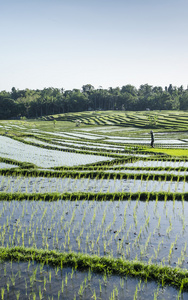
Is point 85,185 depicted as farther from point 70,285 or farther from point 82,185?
point 70,285

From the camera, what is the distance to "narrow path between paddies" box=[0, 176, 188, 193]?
8.91 metres

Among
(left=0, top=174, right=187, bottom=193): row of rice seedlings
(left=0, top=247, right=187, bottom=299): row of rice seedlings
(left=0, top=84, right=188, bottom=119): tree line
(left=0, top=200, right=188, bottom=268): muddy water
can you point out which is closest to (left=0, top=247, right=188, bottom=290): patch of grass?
(left=0, top=247, right=187, bottom=299): row of rice seedlings

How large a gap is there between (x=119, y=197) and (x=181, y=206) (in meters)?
1.69

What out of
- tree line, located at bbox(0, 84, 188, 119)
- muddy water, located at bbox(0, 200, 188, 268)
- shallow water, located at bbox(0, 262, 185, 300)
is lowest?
shallow water, located at bbox(0, 262, 185, 300)

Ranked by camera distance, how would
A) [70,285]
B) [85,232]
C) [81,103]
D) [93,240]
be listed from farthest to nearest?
[81,103] < [85,232] < [93,240] < [70,285]

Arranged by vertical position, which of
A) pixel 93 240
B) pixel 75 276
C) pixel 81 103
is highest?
pixel 81 103

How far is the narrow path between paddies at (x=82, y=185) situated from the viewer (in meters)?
8.91

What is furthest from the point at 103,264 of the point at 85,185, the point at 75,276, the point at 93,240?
the point at 85,185

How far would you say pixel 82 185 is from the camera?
9.61 meters

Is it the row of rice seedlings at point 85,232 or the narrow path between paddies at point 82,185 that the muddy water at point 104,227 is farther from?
the narrow path between paddies at point 82,185

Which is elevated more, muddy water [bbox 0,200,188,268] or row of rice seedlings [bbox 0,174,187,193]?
muddy water [bbox 0,200,188,268]

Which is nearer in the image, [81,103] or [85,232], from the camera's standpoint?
[85,232]

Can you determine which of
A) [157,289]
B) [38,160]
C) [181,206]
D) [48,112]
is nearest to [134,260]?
[157,289]

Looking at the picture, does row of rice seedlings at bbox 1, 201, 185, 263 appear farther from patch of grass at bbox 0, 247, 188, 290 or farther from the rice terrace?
patch of grass at bbox 0, 247, 188, 290
